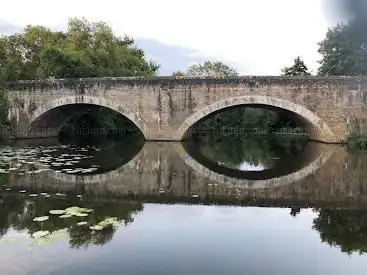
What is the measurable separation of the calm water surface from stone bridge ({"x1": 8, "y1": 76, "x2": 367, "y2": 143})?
30.4ft

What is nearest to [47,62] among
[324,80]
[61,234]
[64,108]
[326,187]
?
[64,108]

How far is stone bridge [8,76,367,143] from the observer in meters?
25.7

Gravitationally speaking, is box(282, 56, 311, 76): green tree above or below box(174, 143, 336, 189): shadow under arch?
above

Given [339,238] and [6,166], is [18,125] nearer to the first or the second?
[6,166]

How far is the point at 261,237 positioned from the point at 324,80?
19569 millimetres

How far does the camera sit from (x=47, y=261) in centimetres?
618

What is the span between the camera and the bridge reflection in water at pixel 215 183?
11188mm

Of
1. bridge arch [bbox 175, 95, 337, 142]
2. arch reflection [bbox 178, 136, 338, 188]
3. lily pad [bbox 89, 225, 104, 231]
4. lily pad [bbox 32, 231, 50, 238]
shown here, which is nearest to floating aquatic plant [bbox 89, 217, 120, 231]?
lily pad [bbox 89, 225, 104, 231]

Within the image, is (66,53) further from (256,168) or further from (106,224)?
(106,224)

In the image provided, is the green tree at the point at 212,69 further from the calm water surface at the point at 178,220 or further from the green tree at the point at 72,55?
the calm water surface at the point at 178,220

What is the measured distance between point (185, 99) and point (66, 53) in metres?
12.5

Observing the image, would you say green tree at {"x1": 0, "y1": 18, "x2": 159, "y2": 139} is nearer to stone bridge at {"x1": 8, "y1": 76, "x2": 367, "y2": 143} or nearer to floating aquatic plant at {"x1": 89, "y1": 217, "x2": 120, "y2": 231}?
stone bridge at {"x1": 8, "y1": 76, "x2": 367, "y2": 143}

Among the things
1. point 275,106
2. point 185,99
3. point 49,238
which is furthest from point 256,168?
point 49,238

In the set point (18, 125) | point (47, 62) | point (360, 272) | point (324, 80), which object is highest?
point (47, 62)
